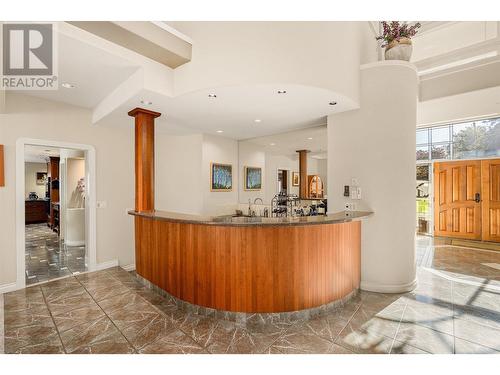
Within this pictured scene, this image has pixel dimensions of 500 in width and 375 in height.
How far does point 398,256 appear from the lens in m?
3.50

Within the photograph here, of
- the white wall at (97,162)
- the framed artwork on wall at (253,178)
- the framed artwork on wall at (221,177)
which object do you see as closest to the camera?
the white wall at (97,162)

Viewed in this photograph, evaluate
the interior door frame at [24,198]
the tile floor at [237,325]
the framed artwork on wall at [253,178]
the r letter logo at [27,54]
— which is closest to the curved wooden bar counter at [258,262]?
the tile floor at [237,325]

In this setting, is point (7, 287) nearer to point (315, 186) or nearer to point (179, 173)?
point (179, 173)

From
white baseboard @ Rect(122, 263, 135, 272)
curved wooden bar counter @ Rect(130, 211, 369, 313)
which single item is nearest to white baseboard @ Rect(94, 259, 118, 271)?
white baseboard @ Rect(122, 263, 135, 272)

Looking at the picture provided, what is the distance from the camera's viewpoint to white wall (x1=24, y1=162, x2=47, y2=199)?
1093 centimetres

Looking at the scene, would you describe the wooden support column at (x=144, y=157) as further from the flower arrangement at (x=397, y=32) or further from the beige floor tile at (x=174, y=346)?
the flower arrangement at (x=397, y=32)

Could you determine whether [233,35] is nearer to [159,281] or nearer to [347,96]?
[347,96]

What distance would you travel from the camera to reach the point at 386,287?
11.4 ft

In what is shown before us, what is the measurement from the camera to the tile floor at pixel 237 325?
89.0 inches

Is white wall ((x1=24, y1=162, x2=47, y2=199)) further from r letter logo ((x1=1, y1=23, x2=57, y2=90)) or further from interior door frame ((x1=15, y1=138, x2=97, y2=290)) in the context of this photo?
r letter logo ((x1=1, y1=23, x2=57, y2=90))

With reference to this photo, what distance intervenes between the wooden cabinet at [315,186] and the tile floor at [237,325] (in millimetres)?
7670

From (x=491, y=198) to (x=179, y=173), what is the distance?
759 centimetres

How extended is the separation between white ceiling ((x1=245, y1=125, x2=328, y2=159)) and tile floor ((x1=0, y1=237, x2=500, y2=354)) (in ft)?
11.1

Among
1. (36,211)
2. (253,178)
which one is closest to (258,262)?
(253,178)
